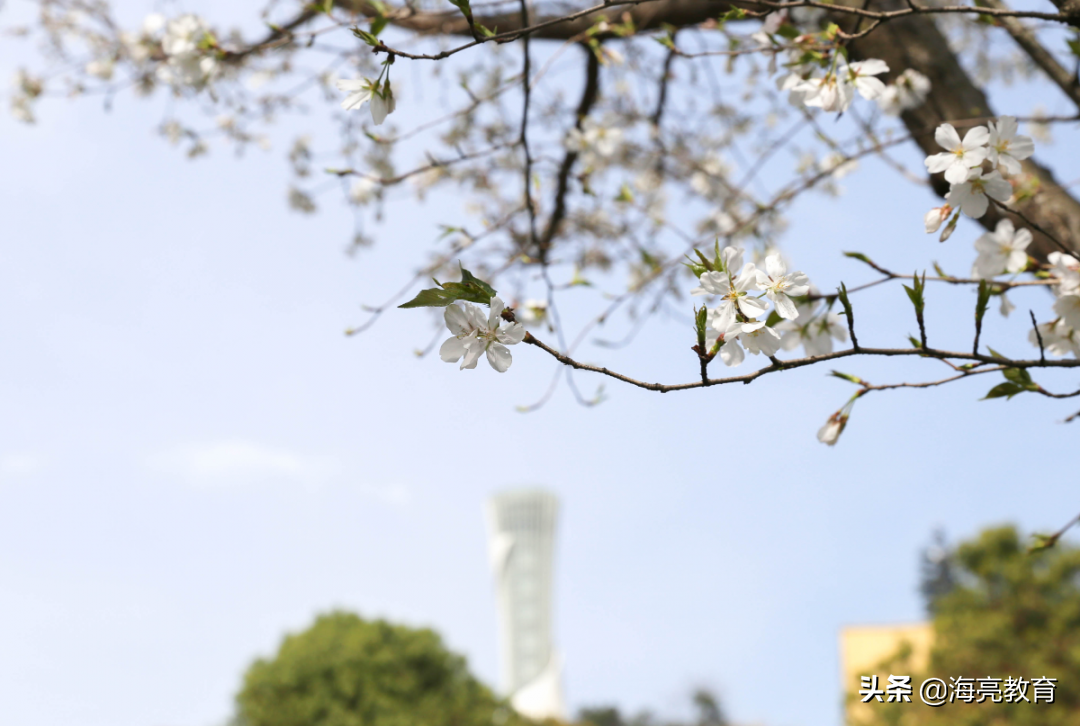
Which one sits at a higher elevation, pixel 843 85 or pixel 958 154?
pixel 843 85

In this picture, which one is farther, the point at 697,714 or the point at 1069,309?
the point at 697,714

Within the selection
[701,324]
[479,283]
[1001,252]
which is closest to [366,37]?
[479,283]

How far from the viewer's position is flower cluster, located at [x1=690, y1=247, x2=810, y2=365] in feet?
2.90

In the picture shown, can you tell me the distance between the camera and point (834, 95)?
49.3 inches

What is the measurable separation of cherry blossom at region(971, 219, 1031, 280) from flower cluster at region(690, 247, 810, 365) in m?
0.48

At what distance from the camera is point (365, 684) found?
30.9 feet

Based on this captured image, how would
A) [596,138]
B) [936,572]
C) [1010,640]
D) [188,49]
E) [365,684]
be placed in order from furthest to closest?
[936,572] < [365,684] < [1010,640] < [596,138] < [188,49]

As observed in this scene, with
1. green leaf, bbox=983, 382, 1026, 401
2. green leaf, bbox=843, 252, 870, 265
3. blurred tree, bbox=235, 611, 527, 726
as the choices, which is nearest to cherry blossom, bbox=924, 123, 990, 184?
green leaf, bbox=843, 252, 870, 265

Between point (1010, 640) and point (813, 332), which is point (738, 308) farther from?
point (1010, 640)

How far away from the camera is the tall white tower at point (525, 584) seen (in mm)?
26203

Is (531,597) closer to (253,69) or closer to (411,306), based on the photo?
(253,69)

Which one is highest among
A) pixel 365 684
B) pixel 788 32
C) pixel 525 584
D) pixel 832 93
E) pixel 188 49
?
pixel 525 584

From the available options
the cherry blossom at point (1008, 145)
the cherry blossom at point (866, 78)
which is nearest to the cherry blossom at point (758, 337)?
the cherry blossom at point (1008, 145)

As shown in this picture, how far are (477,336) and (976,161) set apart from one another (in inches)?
25.2
